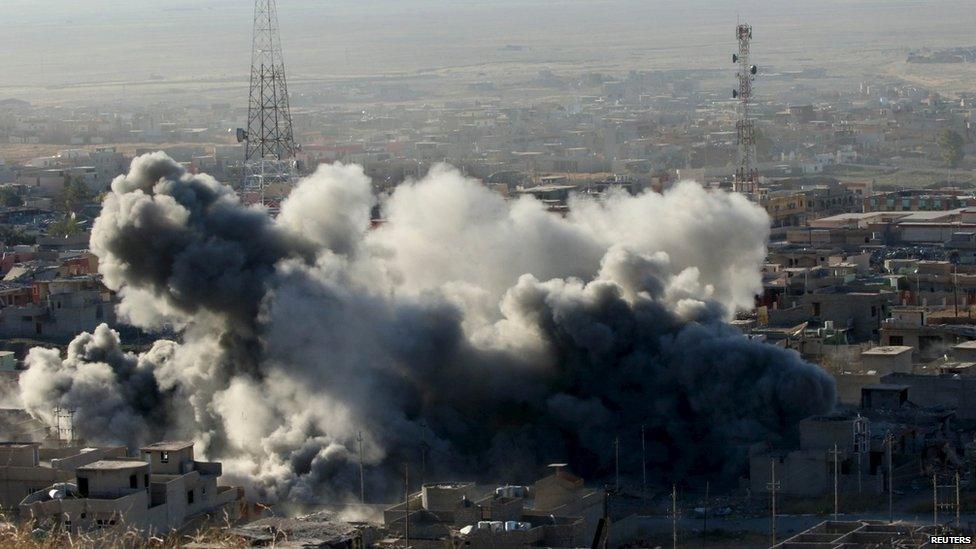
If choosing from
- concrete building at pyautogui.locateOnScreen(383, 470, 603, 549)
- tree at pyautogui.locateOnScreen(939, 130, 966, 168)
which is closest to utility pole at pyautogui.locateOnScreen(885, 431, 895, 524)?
concrete building at pyautogui.locateOnScreen(383, 470, 603, 549)

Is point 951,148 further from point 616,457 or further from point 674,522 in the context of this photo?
point 674,522

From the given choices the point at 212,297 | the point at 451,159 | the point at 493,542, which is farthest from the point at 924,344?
the point at 451,159

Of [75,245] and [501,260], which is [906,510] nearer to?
[501,260]

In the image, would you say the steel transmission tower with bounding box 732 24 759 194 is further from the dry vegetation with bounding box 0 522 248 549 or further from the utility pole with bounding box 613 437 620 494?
the dry vegetation with bounding box 0 522 248 549

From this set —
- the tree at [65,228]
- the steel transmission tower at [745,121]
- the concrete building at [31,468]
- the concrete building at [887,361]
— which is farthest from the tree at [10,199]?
the concrete building at [31,468]

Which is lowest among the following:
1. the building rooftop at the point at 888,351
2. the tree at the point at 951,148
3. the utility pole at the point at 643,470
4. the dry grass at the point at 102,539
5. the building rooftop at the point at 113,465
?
the tree at the point at 951,148

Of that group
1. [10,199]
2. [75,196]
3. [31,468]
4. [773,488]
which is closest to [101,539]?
[31,468]

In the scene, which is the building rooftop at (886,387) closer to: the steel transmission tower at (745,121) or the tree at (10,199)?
the steel transmission tower at (745,121)
